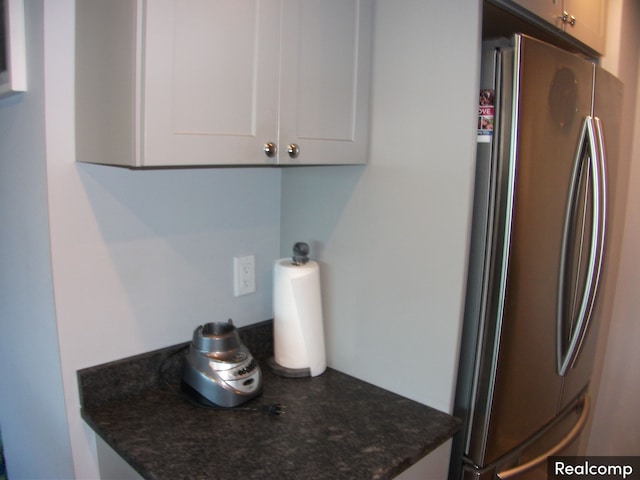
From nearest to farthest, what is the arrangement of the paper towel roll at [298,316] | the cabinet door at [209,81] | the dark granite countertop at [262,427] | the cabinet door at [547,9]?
the cabinet door at [209,81] → the dark granite countertop at [262,427] → the cabinet door at [547,9] → the paper towel roll at [298,316]

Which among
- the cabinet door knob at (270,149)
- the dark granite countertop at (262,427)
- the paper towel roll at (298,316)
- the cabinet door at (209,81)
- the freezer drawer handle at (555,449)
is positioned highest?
the cabinet door at (209,81)

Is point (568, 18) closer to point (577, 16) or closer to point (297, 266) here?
point (577, 16)

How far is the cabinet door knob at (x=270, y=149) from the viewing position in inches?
42.9

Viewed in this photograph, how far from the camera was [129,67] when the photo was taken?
91 cm

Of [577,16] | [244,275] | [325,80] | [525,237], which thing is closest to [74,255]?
[244,275]

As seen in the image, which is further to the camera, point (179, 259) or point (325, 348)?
point (325, 348)

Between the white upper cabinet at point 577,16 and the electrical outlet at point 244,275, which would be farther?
the electrical outlet at point 244,275

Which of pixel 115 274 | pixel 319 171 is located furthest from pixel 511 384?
pixel 115 274

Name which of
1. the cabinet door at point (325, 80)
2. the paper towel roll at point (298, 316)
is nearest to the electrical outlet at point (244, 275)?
the paper towel roll at point (298, 316)

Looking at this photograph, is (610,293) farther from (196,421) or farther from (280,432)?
(196,421)

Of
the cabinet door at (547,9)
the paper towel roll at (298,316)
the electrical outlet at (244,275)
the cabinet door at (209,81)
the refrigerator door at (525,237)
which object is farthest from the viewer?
the electrical outlet at (244,275)

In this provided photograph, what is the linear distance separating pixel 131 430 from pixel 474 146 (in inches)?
41.7

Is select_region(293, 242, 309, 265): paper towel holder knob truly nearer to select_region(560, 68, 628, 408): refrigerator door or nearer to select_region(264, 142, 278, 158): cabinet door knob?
select_region(264, 142, 278, 158): cabinet door knob

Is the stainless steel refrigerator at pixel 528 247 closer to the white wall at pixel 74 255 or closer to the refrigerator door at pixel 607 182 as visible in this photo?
the refrigerator door at pixel 607 182
